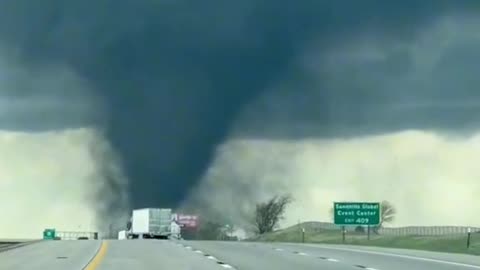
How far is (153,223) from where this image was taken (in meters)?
111

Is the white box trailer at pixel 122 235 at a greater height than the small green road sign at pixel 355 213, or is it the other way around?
the small green road sign at pixel 355 213

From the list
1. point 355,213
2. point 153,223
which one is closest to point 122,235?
point 153,223

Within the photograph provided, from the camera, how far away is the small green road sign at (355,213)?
7700 centimetres

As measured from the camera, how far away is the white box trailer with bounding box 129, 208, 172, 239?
361 ft

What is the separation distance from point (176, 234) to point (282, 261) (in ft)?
259

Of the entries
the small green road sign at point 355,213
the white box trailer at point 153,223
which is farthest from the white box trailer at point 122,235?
the small green road sign at point 355,213

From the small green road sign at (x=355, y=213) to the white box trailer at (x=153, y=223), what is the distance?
121ft

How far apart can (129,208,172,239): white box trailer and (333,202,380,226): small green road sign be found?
37.0 m

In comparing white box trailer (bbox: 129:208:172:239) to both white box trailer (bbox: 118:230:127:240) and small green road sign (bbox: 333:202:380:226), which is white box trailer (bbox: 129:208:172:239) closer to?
white box trailer (bbox: 118:230:127:240)

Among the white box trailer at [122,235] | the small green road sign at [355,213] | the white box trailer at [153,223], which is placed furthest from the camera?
the white box trailer at [122,235]

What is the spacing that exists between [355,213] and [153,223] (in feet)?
128

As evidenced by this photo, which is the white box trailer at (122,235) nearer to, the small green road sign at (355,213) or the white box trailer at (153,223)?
the white box trailer at (153,223)

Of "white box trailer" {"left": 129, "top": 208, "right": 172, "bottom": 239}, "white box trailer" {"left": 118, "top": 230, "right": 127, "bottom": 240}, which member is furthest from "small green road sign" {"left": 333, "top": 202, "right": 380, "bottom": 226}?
"white box trailer" {"left": 118, "top": 230, "right": 127, "bottom": 240}

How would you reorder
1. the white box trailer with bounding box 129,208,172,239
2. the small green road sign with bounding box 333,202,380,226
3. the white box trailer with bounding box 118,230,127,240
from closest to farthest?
1. the small green road sign with bounding box 333,202,380,226
2. the white box trailer with bounding box 129,208,172,239
3. the white box trailer with bounding box 118,230,127,240
